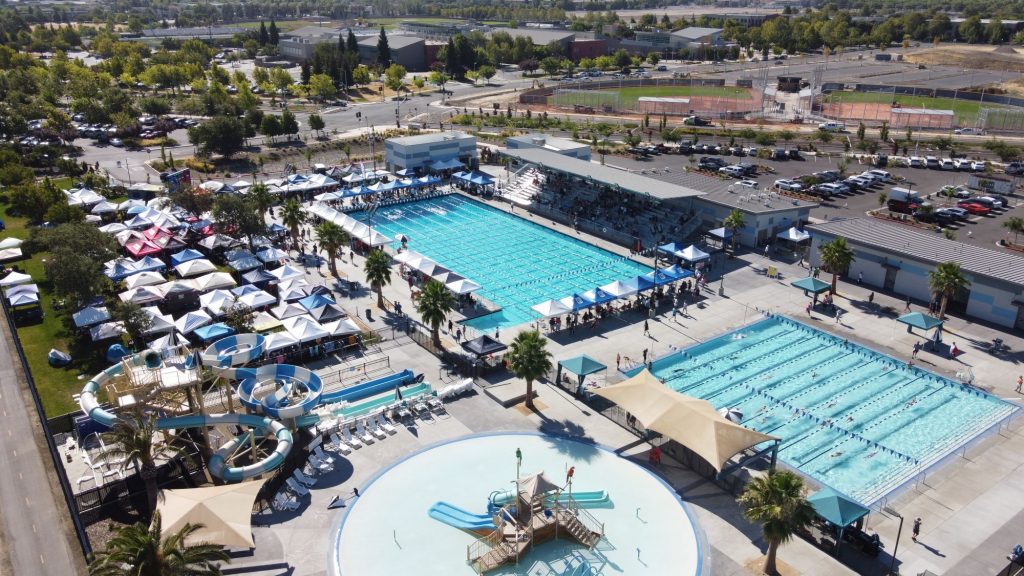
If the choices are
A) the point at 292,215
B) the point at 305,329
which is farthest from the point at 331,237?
the point at 305,329

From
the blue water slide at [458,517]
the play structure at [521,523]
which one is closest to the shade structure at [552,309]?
the play structure at [521,523]

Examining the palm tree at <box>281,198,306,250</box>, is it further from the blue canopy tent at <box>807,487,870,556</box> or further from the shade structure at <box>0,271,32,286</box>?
the blue canopy tent at <box>807,487,870,556</box>

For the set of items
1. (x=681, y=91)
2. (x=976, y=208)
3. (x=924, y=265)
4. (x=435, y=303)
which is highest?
(x=435, y=303)

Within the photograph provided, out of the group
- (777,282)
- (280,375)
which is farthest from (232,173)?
(777,282)

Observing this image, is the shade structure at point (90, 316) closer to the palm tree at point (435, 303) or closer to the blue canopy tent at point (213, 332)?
the blue canopy tent at point (213, 332)

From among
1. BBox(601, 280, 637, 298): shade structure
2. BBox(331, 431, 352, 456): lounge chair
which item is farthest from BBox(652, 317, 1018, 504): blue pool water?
BBox(331, 431, 352, 456): lounge chair

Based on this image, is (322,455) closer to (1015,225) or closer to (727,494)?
(727,494)

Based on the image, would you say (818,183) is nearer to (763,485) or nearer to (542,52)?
(763,485)
